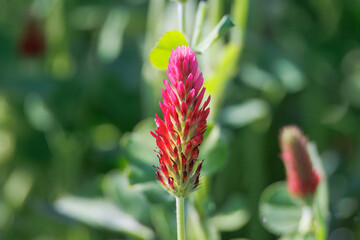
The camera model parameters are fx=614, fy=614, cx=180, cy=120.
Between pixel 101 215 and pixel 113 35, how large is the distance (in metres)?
0.50

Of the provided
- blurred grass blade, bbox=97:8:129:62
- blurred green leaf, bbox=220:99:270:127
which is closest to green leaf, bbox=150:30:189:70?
blurred green leaf, bbox=220:99:270:127

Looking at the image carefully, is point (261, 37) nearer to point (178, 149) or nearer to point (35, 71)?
point (35, 71)

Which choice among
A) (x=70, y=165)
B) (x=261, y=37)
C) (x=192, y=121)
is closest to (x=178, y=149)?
(x=192, y=121)

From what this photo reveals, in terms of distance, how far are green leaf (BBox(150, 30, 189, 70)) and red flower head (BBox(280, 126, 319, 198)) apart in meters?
0.16

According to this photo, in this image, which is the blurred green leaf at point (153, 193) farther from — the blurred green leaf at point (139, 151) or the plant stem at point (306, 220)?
the plant stem at point (306, 220)

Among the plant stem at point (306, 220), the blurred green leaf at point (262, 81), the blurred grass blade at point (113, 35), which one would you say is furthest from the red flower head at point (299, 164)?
the blurred grass blade at point (113, 35)

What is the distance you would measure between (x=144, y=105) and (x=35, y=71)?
374mm

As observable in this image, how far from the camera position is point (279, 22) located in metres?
1.39

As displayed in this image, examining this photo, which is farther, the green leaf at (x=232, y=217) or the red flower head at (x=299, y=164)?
the green leaf at (x=232, y=217)

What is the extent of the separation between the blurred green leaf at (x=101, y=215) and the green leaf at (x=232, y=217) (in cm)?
10

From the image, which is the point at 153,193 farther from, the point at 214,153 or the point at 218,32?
the point at 218,32

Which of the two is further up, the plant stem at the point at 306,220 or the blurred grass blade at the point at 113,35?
the blurred grass blade at the point at 113,35

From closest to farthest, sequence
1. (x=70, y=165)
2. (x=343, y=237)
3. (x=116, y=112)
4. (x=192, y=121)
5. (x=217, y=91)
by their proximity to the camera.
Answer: (x=192, y=121) < (x=217, y=91) < (x=343, y=237) < (x=70, y=165) < (x=116, y=112)

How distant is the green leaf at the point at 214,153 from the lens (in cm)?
74
